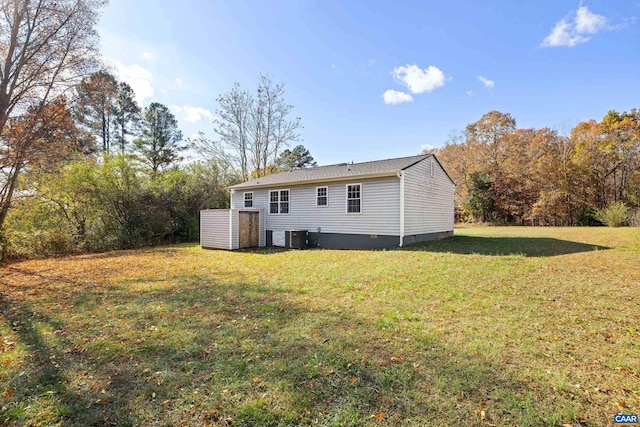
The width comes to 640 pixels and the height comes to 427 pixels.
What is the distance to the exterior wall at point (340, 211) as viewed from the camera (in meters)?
10.5

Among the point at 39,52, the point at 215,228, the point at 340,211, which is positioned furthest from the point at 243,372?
the point at 215,228

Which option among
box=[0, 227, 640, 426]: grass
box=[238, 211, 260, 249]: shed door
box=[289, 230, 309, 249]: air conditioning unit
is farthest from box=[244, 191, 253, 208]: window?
box=[0, 227, 640, 426]: grass

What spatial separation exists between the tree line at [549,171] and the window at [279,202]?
19678mm

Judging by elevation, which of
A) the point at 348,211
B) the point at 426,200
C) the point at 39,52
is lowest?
the point at 348,211

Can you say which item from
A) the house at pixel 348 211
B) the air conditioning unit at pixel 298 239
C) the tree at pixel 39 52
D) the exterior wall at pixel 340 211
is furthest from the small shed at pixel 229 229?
the tree at pixel 39 52

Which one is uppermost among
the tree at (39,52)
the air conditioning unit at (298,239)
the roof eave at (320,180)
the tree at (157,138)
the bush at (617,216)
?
the tree at (157,138)

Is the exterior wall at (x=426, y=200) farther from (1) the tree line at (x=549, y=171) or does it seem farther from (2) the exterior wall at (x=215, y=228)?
(1) the tree line at (x=549, y=171)

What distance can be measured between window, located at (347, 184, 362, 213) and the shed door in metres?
4.59

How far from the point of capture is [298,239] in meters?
12.1

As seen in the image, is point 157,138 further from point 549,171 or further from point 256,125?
point 549,171

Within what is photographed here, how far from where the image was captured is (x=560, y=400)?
220 centimetres

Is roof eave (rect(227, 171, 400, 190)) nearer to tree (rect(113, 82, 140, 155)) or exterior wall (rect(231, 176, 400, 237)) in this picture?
exterior wall (rect(231, 176, 400, 237))

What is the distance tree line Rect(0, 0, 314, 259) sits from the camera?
7.31 meters

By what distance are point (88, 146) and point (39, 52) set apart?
477 centimetres
